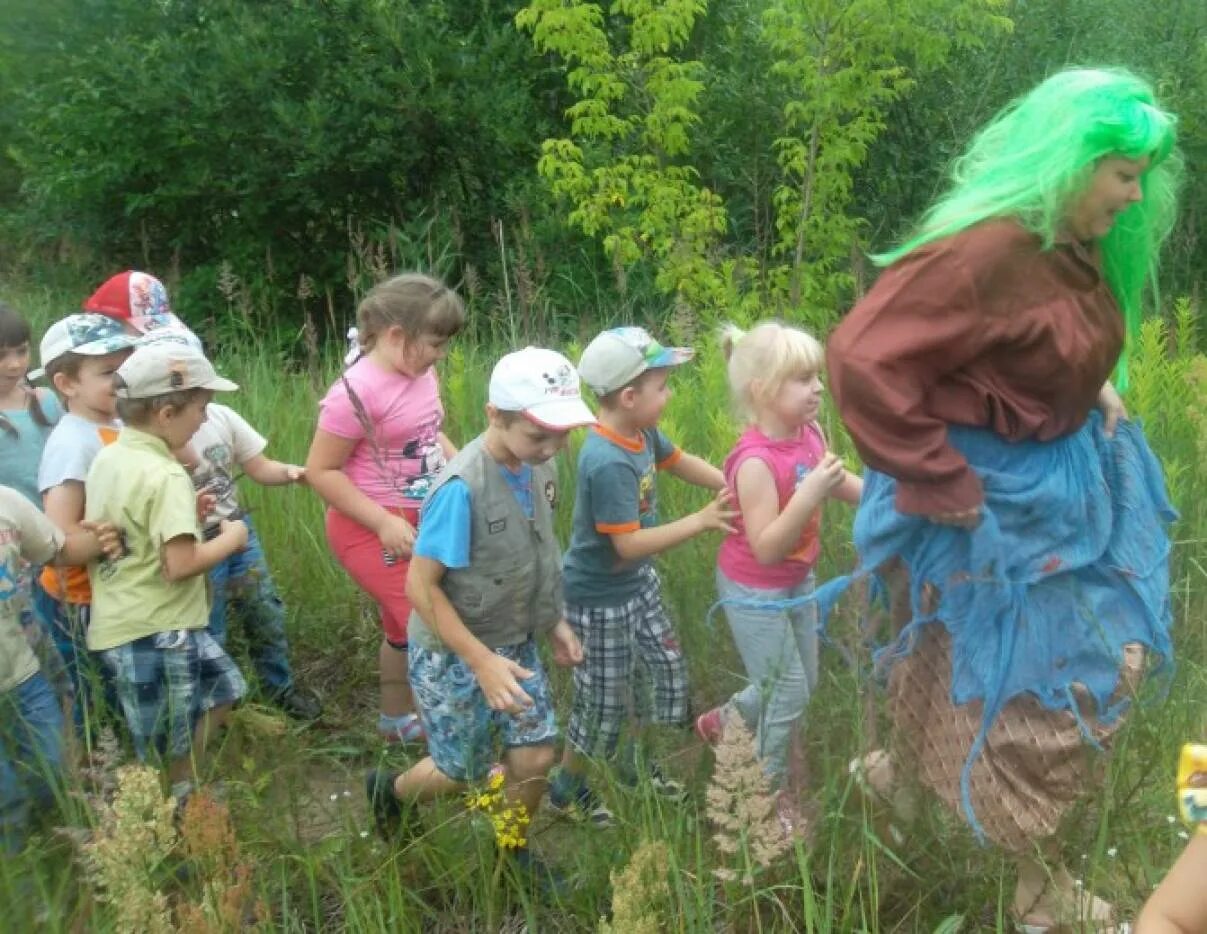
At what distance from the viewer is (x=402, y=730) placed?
3.79 metres

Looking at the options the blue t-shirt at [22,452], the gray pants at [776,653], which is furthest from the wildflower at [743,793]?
the blue t-shirt at [22,452]

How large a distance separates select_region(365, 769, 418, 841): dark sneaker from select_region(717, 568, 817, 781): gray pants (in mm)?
783

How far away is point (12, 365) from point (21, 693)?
40.7 inches

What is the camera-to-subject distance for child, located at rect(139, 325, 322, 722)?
3.75 meters

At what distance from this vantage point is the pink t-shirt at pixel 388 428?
3625mm

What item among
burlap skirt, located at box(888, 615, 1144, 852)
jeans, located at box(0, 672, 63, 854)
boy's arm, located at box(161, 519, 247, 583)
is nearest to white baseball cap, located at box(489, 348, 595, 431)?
boy's arm, located at box(161, 519, 247, 583)

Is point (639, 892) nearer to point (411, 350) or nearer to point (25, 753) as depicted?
point (25, 753)

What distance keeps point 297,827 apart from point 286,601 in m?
1.91

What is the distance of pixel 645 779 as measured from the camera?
243cm

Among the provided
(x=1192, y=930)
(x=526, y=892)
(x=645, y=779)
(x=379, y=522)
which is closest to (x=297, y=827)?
(x=526, y=892)

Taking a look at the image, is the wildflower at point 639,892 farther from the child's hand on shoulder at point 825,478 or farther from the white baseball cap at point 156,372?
the white baseball cap at point 156,372

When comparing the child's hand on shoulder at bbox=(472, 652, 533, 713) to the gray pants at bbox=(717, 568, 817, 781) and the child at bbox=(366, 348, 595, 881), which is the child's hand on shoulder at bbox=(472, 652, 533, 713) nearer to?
the child at bbox=(366, 348, 595, 881)

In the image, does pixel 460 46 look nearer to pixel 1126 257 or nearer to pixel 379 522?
pixel 379 522

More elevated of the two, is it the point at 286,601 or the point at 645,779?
the point at 645,779
